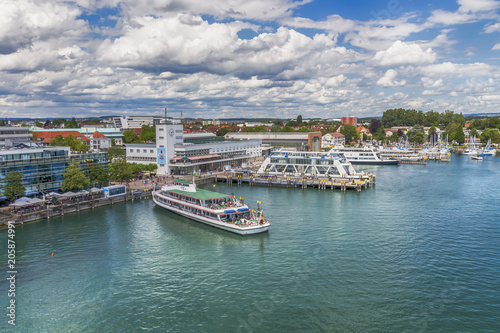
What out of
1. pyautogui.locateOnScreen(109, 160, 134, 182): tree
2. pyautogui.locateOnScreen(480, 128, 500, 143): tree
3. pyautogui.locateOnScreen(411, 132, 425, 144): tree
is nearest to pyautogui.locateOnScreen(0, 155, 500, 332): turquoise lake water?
pyautogui.locateOnScreen(109, 160, 134, 182): tree

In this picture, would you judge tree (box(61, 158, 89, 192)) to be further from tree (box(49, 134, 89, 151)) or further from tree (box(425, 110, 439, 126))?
tree (box(425, 110, 439, 126))

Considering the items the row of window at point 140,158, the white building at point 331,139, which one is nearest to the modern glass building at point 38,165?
the row of window at point 140,158

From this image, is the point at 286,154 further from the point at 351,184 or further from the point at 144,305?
the point at 144,305

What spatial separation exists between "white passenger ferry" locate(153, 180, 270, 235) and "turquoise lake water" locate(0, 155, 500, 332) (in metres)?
0.91

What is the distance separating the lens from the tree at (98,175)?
150 feet

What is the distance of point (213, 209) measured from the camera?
34844mm

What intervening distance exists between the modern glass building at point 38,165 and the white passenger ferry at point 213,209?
11.9 meters

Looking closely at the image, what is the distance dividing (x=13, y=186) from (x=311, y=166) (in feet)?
142

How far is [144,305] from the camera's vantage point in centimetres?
2012

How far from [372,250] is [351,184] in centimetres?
2901

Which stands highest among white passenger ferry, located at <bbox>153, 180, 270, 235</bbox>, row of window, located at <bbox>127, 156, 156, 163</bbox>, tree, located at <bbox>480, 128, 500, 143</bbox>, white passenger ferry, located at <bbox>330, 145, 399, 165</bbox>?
tree, located at <bbox>480, 128, 500, 143</bbox>

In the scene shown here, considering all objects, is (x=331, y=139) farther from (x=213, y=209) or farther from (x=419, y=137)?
(x=213, y=209)

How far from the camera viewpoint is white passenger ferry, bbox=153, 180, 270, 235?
106ft

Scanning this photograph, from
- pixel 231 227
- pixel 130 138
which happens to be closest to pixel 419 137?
pixel 130 138
